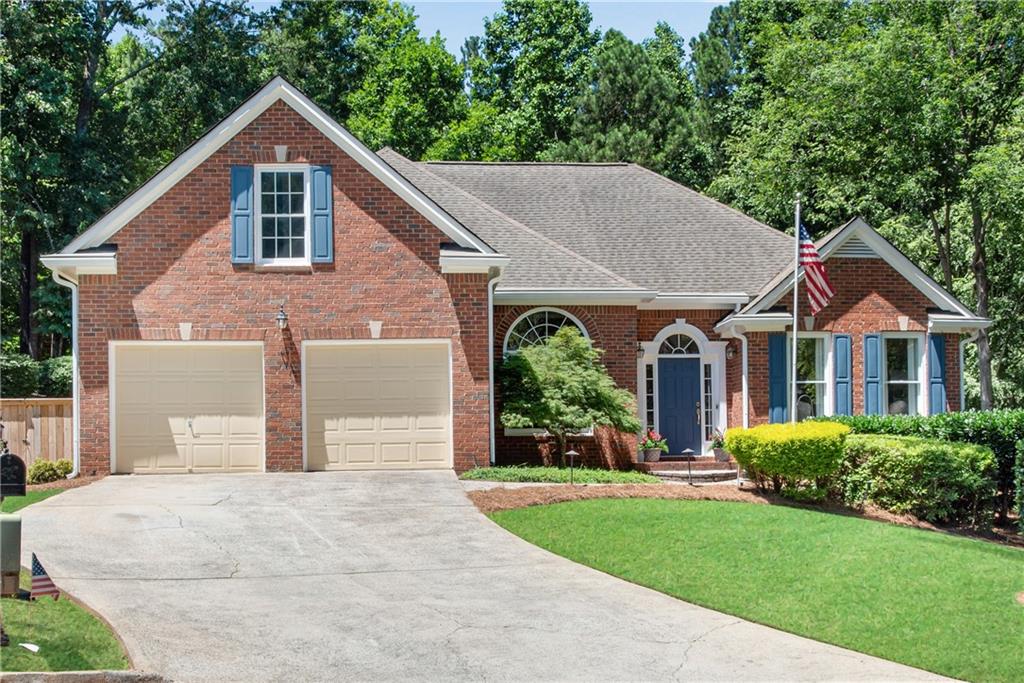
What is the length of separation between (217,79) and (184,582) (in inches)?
1127

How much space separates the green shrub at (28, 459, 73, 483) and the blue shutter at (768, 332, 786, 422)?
1268cm

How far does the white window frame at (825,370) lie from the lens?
22375 mm

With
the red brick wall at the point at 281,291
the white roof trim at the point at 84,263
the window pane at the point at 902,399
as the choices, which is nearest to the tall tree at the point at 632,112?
the window pane at the point at 902,399

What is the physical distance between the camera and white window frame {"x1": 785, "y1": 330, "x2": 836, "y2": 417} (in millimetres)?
22375

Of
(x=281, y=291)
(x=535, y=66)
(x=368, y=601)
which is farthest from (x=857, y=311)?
(x=535, y=66)

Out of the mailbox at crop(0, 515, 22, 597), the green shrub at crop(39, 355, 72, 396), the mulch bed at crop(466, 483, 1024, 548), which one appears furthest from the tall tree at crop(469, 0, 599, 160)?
the mailbox at crop(0, 515, 22, 597)

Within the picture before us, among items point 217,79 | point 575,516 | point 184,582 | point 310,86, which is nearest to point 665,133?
point 310,86

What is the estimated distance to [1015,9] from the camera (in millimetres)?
26125

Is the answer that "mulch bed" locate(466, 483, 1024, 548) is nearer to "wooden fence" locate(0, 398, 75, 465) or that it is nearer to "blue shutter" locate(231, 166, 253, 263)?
"blue shutter" locate(231, 166, 253, 263)

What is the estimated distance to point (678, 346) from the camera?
23.8 m

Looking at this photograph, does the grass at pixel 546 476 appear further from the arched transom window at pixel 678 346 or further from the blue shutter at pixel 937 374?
the blue shutter at pixel 937 374

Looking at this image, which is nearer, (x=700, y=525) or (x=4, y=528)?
(x=4, y=528)

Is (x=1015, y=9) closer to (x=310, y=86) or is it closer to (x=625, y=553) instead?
(x=625, y=553)

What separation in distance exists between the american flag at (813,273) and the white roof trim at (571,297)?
3.21 metres
